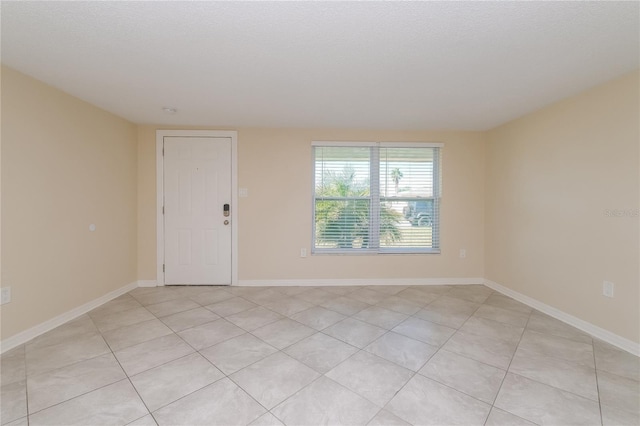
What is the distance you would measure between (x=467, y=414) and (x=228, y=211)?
3.23 m

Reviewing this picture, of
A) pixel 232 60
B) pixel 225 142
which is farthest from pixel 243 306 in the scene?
pixel 232 60

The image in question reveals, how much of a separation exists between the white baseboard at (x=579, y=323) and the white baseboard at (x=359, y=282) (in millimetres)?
513

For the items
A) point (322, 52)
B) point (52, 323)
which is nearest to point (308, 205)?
point (322, 52)

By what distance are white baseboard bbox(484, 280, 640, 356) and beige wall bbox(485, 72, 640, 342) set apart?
0.15 feet

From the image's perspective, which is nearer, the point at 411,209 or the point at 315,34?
the point at 315,34

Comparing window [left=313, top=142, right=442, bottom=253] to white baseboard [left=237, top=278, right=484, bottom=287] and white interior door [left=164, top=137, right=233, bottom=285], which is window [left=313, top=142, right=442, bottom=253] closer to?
white baseboard [left=237, top=278, right=484, bottom=287]

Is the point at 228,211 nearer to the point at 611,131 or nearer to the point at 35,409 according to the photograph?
the point at 35,409

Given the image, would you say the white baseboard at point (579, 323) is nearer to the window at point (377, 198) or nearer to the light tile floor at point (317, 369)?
the light tile floor at point (317, 369)

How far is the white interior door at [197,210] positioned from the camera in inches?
139

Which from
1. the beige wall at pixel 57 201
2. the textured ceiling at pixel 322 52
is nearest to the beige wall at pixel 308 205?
the beige wall at pixel 57 201

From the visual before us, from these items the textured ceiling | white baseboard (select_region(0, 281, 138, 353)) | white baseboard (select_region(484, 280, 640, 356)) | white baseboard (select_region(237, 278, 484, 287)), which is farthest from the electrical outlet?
white baseboard (select_region(484, 280, 640, 356))

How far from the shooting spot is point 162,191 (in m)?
3.53

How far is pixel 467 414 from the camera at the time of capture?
4.68 feet

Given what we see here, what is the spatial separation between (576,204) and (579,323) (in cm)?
115
